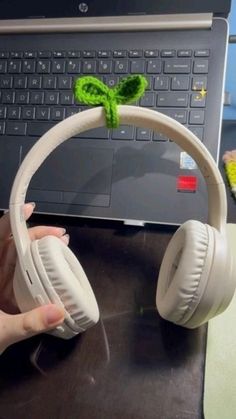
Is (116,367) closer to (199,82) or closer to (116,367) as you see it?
(116,367)

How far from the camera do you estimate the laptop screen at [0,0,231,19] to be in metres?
0.48

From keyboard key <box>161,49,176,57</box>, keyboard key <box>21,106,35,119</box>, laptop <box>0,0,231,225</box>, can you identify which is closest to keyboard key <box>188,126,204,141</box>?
laptop <box>0,0,231,225</box>

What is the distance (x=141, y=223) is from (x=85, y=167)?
0.10 m

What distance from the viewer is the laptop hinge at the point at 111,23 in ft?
1.58

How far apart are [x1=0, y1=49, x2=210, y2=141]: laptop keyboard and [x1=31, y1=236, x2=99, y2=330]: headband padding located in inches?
8.2

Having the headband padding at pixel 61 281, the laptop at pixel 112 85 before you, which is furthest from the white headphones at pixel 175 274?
the laptop at pixel 112 85

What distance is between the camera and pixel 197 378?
0.37 meters

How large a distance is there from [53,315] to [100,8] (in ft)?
1.36

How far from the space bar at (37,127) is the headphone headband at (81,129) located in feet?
0.56

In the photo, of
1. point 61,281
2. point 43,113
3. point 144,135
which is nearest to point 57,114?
point 43,113

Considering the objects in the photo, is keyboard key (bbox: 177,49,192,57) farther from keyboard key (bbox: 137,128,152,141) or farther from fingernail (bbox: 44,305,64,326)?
fingernail (bbox: 44,305,64,326)

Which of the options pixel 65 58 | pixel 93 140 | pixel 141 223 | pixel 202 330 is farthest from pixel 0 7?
pixel 202 330

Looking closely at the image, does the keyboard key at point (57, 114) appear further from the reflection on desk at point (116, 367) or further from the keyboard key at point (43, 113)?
the reflection on desk at point (116, 367)

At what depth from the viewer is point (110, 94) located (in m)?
0.33
